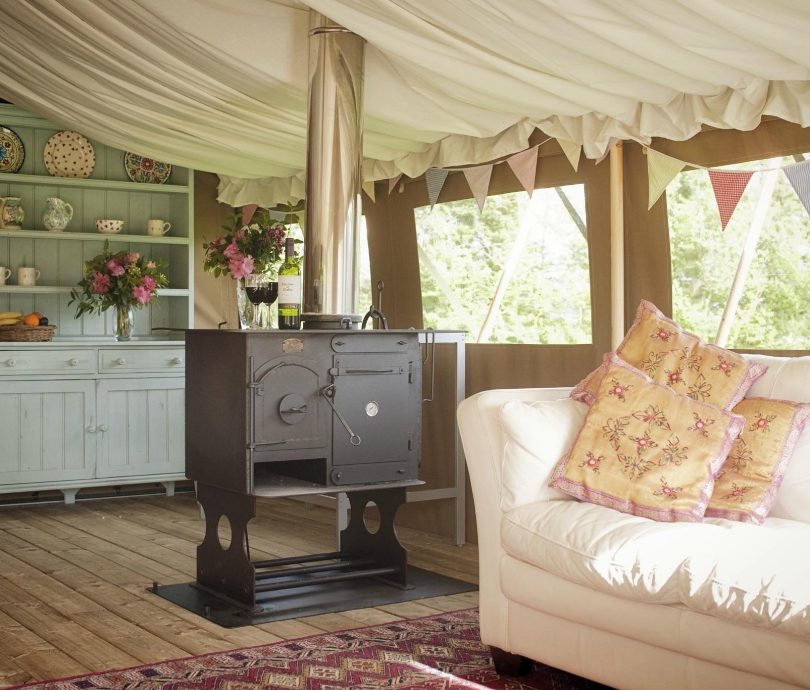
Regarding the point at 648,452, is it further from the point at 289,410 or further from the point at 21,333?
the point at 21,333

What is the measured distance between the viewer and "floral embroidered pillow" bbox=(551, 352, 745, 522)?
2.72 metres

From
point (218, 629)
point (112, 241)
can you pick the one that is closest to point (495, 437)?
point (218, 629)

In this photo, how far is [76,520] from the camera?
5273mm

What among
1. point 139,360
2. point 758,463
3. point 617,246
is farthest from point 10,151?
point 758,463

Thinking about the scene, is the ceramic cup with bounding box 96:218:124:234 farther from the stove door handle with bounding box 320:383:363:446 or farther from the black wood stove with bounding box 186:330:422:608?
the stove door handle with bounding box 320:383:363:446

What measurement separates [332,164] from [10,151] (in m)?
2.73

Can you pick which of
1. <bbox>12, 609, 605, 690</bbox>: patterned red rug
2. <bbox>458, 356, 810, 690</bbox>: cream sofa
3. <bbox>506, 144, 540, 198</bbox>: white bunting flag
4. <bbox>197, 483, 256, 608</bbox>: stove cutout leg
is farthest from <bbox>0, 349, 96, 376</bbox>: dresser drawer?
<bbox>458, 356, 810, 690</bbox>: cream sofa

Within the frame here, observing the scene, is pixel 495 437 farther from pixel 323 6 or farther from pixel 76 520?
pixel 76 520

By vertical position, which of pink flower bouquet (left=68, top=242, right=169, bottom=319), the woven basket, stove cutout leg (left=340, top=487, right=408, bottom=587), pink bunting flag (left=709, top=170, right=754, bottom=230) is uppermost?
pink bunting flag (left=709, top=170, right=754, bottom=230)

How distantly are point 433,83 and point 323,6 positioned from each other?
2.11ft

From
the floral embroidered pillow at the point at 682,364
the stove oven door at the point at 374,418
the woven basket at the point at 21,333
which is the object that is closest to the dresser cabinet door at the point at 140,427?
the woven basket at the point at 21,333

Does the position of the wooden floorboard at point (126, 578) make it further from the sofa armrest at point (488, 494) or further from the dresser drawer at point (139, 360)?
the dresser drawer at point (139, 360)

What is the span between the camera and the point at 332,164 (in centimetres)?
399

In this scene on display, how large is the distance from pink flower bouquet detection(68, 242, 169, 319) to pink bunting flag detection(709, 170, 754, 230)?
3356 millimetres
